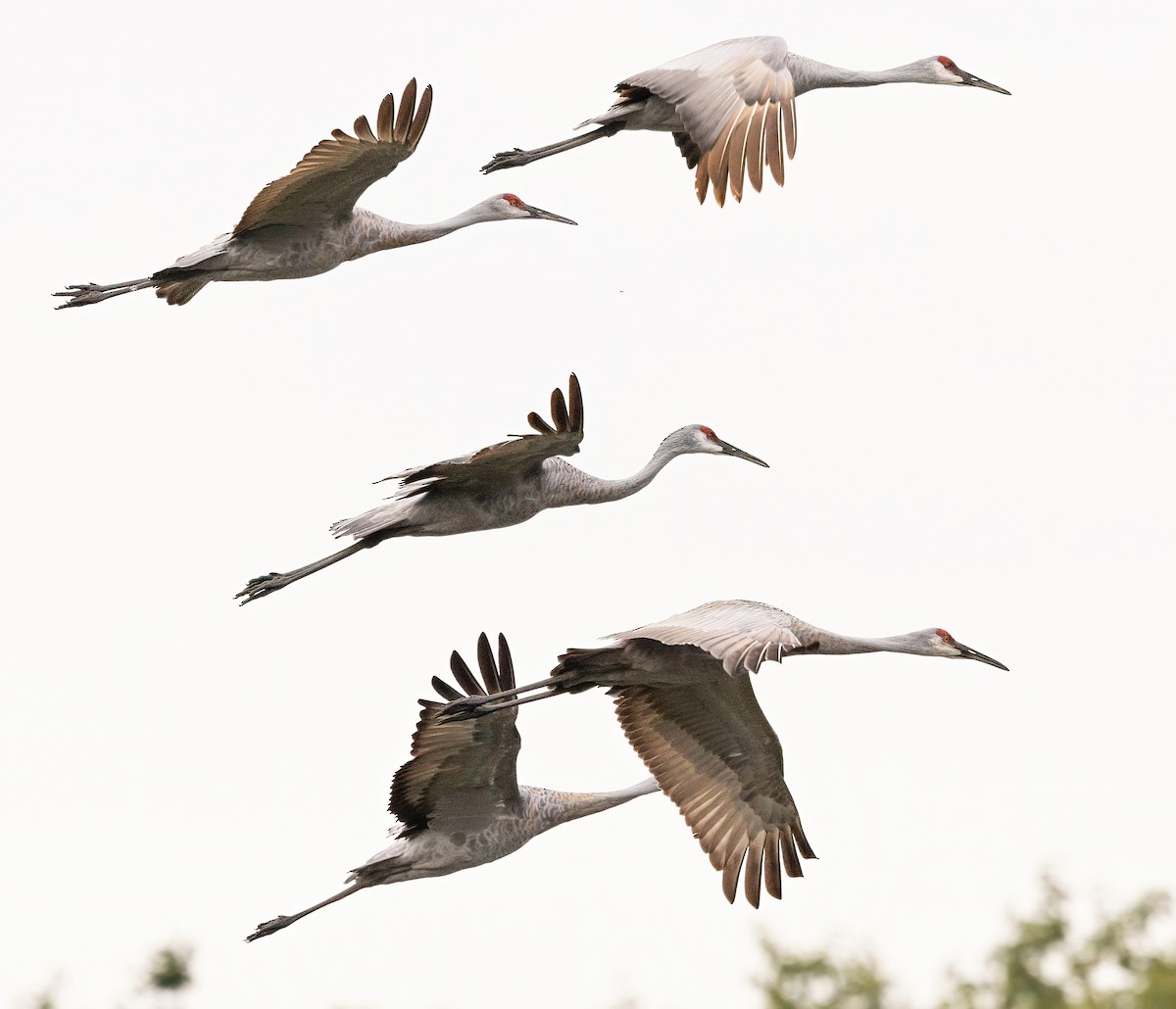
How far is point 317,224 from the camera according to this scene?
15.5m

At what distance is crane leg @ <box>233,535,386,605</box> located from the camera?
1556 centimetres

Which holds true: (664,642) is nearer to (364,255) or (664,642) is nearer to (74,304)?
(364,255)

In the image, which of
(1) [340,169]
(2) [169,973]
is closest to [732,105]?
(1) [340,169]

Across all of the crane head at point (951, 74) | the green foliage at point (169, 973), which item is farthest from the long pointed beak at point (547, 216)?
the green foliage at point (169, 973)

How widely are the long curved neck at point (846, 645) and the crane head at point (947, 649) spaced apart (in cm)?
9

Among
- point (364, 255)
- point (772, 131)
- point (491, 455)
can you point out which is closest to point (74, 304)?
point (364, 255)

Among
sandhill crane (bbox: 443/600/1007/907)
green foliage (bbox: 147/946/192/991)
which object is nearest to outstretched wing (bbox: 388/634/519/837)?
sandhill crane (bbox: 443/600/1007/907)

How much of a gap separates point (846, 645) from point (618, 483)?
245 cm

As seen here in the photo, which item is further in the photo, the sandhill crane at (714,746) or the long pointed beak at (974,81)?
the long pointed beak at (974,81)

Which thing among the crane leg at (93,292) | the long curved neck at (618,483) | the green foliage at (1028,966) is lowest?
the green foliage at (1028,966)

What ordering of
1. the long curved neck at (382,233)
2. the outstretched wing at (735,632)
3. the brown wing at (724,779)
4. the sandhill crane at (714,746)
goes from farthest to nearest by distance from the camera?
the long curved neck at (382,233)
the brown wing at (724,779)
the sandhill crane at (714,746)
the outstretched wing at (735,632)

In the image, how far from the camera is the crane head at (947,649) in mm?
15367

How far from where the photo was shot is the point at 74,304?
16.4m

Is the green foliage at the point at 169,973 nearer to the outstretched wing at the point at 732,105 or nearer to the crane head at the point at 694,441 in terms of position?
the crane head at the point at 694,441
